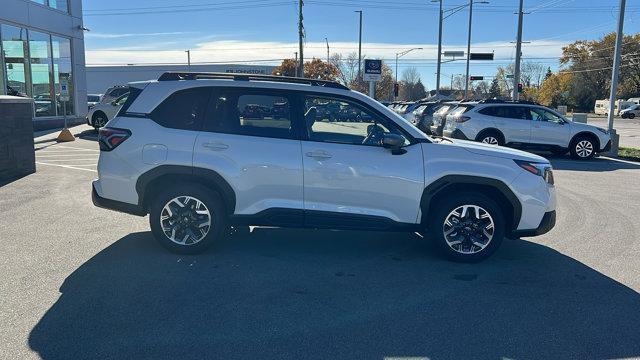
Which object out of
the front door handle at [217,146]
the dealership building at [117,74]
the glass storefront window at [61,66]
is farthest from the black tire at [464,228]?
the dealership building at [117,74]

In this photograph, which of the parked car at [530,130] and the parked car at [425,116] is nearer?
the parked car at [530,130]

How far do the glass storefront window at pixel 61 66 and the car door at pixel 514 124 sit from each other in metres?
18.0

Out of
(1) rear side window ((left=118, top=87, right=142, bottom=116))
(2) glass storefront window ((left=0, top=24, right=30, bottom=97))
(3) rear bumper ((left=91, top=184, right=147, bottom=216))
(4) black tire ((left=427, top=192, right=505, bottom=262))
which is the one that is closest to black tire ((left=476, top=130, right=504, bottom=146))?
(4) black tire ((left=427, top=192, right=505, bottom=262))

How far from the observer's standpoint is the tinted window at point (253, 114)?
220 inches

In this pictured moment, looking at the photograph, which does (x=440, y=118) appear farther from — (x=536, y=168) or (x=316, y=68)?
(x=316, y=68)

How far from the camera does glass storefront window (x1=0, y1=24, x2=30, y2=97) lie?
2027 centimetres

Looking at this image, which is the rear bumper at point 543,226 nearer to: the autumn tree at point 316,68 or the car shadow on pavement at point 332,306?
the car shadow on pavement at point 332,306

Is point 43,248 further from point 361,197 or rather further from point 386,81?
point 386,81

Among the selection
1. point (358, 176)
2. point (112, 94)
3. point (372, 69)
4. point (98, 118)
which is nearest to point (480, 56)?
point (372, 69)

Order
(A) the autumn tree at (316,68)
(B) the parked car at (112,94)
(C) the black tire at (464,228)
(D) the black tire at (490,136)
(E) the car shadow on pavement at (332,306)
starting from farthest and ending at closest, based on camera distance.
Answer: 1. (A) the autumn tree at (316,68)
2. (B) the parked car at (112,94)
3. (D) the black tire at (490,136)
4. (C) the black tire at (464,228)
5. (E) the car shadow on pavement at (332,306)

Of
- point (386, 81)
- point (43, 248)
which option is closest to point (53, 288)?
point (43, 248)

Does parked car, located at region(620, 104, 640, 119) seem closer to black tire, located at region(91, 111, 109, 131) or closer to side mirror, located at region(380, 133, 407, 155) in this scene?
black tire, located at region(91, 111, 109, 131)

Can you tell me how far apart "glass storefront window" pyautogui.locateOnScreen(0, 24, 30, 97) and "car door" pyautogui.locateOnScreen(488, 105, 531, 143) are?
17.2m

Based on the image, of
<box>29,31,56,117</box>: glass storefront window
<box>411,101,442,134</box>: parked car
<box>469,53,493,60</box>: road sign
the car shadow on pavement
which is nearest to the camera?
the car shadow on pavement
